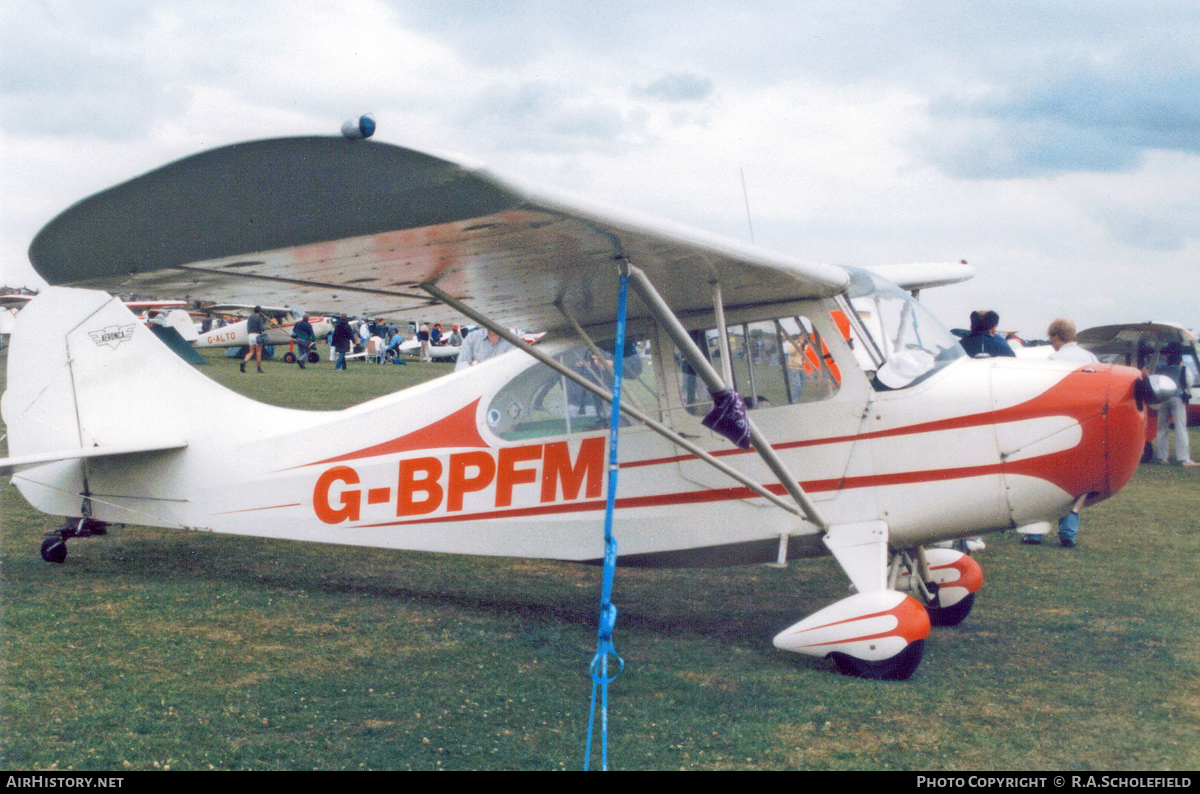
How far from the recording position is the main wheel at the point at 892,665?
4.77m

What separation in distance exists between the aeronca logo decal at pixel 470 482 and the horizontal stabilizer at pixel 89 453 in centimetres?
123

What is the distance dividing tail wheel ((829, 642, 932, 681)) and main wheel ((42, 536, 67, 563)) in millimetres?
5479

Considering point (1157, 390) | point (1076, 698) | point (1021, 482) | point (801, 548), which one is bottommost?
point (1076, 698)

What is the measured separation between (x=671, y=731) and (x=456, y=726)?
0.90 meters

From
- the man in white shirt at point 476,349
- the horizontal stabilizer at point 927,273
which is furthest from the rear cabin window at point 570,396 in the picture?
the horizontal stabilizer at point 927,273

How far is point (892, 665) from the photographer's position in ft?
15.7

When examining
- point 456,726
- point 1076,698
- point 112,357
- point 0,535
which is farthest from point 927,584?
point 0,535

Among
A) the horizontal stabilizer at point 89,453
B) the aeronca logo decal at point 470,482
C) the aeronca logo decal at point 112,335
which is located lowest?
the aeronca logo decal at point 470,482

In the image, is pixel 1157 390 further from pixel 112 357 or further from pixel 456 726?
pixel 112 357

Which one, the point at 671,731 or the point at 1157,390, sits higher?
the point at 1157,390

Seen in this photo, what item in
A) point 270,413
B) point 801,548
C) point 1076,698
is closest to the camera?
point 1076,698

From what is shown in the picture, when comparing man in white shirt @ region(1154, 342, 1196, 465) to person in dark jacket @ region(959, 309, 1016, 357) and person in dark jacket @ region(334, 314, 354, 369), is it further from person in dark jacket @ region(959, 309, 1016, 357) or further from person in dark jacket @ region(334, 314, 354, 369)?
person in dark jacket @ region(334, 314, 354, 369)

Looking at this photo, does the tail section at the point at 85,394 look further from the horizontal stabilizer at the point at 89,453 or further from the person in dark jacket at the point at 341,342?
the person in dark jacket at the point at 341,342
